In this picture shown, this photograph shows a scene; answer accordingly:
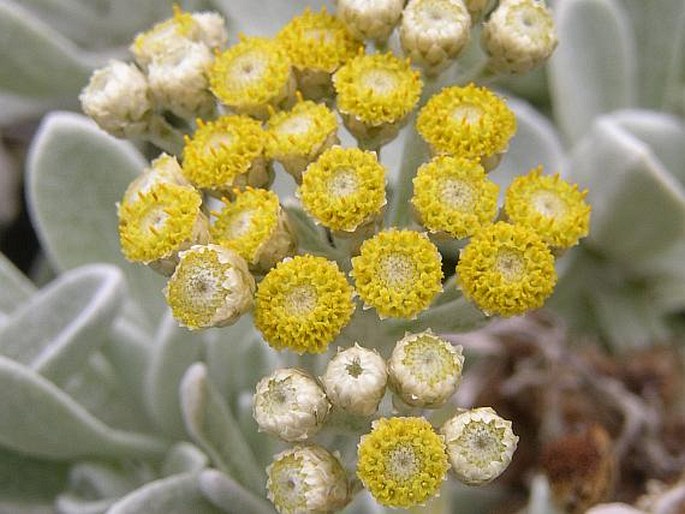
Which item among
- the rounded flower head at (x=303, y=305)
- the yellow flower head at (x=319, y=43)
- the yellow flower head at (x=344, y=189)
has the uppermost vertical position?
the yellow flower head at (x=319, y=43)

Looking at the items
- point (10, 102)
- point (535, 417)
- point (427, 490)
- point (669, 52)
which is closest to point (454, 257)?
point (535, 417)

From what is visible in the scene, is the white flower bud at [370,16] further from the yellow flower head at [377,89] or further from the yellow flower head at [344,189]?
the yellow flower head at [344,189]

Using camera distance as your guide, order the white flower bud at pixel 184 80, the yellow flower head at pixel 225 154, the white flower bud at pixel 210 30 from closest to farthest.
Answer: the yellow flower head at pixel 225 154, the white flower bud at pixel 184 80, the white flower bud at pixel 210 30

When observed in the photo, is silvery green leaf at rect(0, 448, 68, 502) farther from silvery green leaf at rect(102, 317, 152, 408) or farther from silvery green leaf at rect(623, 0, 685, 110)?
silvery green leaf at rect(623, 0, 685, 110)

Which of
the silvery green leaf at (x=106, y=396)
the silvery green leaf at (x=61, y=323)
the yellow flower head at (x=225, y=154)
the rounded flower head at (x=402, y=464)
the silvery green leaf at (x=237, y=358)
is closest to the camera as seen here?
the rounded flower head at (x=402, y=464)

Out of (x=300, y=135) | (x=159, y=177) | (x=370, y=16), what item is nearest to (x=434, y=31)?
(x=370, y=16)

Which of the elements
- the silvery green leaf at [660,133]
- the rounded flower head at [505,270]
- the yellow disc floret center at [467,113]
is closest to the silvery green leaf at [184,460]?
the rounded flower head at [505,270]

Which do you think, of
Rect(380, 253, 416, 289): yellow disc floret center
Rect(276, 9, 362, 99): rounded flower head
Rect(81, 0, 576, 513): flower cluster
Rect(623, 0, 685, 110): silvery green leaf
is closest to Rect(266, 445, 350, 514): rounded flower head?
Rect(81, 0, 576, 513): flower cluster
